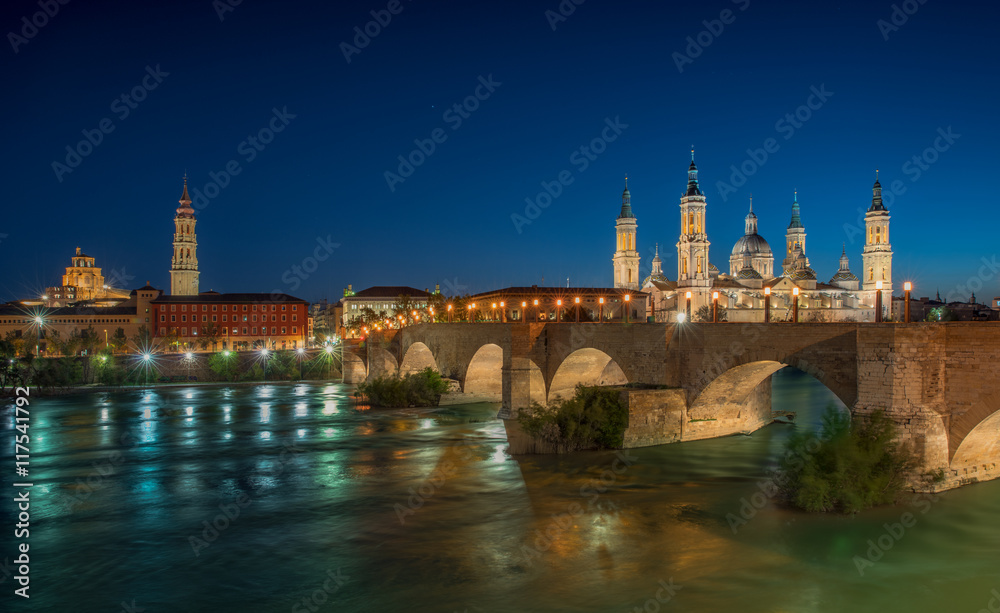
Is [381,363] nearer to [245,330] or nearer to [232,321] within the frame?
[245,330]

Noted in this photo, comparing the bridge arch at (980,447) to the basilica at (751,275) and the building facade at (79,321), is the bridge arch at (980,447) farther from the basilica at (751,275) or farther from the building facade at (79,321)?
the building facade at (79,321)

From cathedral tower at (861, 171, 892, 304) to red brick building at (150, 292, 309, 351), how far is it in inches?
3283

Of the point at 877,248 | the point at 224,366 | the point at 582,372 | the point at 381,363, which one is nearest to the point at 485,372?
the point at 582,372

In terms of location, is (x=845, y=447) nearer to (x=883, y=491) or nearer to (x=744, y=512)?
(x=883, y=491)

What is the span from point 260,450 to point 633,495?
55.3 feet

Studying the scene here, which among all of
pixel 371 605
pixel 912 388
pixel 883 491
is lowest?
pixel 371 605

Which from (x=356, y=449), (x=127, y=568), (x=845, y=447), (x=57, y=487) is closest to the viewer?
(x=127, y=568)

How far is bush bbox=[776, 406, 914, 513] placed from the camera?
16.8m

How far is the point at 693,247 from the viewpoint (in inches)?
3487

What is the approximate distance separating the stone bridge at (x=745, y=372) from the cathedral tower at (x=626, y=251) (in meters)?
62.5

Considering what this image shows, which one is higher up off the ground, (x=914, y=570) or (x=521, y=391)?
(x=521, y=391)

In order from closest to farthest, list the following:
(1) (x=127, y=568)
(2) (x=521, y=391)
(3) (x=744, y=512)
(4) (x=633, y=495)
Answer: (1) (x=127, y=568) < (3) (x=744, y=512) < (4) (x=633, y=495) < (2) (x=521, y=391)

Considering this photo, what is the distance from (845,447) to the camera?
658 inches

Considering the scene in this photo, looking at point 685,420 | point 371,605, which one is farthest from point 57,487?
point 685,420
